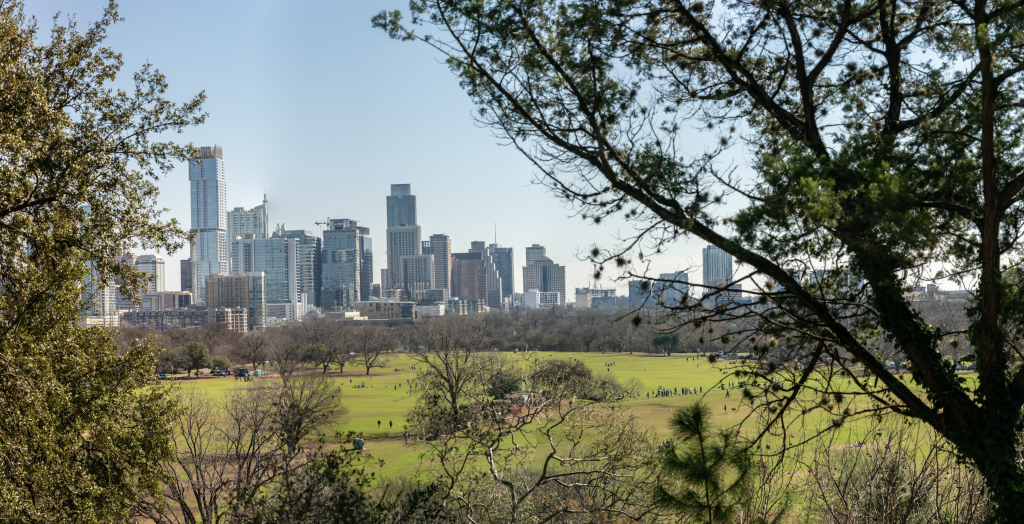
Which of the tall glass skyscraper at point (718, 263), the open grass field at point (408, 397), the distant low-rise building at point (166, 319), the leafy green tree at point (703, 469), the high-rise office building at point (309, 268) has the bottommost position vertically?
the open grass field at point (408, 397)

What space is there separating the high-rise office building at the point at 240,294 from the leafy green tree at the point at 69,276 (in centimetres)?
13235

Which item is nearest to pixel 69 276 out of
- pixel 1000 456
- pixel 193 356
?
pixel 1000 456

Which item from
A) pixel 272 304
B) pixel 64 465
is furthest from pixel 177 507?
pixel 272 304

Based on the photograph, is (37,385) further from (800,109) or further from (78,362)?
(800,109)

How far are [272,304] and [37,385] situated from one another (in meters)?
175

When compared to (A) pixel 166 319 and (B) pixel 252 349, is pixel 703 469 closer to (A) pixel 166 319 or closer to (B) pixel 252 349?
(B) pixel 252 349

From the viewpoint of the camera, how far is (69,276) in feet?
21.3

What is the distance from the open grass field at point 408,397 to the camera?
2427 centimetres

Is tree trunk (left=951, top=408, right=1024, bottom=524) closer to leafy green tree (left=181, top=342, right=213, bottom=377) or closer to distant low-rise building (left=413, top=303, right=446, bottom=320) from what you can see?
leafy green tree (left=181, top=342, right=213, bottom=377)

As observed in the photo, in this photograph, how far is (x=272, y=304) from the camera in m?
171

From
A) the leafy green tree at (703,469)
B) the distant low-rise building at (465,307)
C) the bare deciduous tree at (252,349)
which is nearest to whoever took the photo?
the leafy green tree at (703,469)

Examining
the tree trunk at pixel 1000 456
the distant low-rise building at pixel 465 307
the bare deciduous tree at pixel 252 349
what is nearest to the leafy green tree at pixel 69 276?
the tree trunk at pixel 1000 456

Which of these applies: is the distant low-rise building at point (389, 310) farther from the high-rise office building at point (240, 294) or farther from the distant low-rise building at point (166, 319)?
the distant low-rise building at point (166, 319)

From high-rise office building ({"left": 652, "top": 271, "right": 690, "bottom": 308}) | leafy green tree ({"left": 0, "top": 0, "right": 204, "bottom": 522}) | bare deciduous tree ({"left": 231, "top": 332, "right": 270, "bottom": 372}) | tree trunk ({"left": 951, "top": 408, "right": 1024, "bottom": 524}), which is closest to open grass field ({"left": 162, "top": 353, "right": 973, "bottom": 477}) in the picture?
bare deciduous tree ({"left": 231, "top": 332, "right": 270, "bottom": 372})
